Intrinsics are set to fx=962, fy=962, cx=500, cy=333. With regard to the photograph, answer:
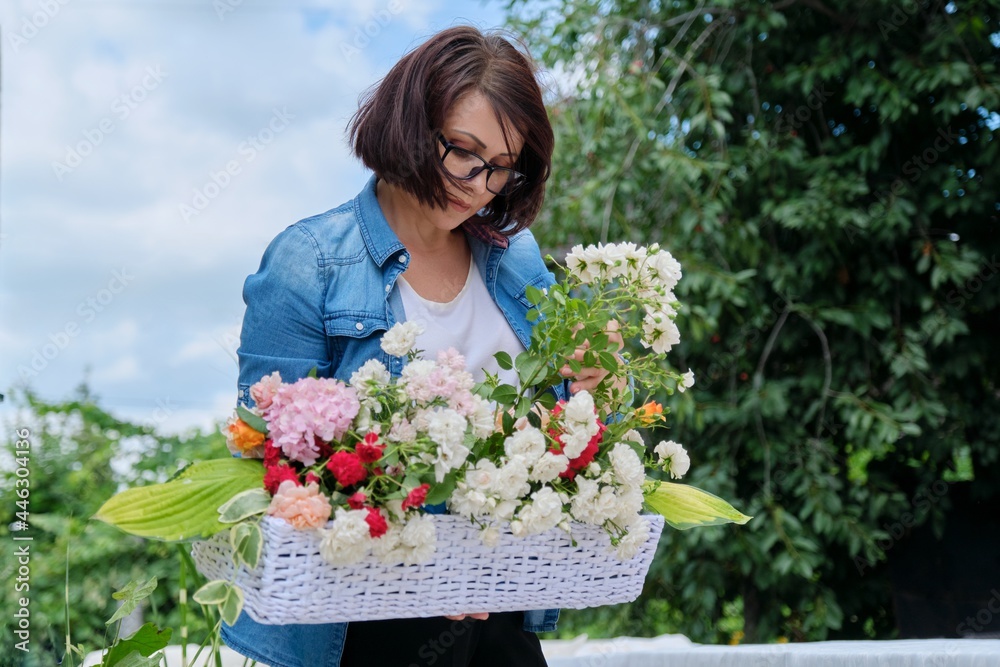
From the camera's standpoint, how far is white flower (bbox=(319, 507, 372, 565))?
0.96 metres

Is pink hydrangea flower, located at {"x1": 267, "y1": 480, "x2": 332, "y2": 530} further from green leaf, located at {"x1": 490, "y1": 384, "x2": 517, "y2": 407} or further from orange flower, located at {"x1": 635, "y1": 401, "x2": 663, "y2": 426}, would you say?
orange flower, located at {"x1": 635, "y1": 401, "x2": 663, "y2": 426}

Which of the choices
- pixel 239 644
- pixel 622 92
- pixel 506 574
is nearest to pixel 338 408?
pixel 506 574

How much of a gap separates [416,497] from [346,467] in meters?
0.08

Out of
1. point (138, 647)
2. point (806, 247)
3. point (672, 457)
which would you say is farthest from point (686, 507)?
point (806, 247)

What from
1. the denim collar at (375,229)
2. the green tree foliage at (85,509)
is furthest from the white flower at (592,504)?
the green tree foliage at (85,509)

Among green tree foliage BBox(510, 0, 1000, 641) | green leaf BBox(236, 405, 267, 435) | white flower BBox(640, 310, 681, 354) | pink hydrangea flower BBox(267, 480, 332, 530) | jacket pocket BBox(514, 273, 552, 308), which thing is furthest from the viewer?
green tree foliage BBox(510, 0, 1000, 641)

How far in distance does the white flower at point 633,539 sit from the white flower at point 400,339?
0.34 m

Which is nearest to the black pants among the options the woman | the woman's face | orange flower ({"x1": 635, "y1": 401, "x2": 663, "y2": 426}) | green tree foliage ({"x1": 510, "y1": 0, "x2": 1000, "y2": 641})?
the woman

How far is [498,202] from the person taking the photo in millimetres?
1440

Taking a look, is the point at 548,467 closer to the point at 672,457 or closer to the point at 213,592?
the point at 672,457

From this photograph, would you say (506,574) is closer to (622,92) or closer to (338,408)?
(338,408)

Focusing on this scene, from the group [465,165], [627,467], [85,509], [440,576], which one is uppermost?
[465,165]

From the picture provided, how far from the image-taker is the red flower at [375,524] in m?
0.98

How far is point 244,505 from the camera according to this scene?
3.28 feet
